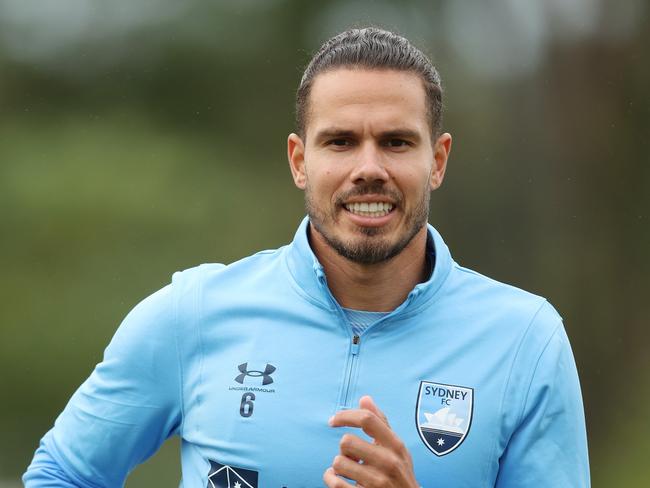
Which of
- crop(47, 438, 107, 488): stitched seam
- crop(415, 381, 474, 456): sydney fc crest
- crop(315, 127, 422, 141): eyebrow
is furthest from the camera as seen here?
crop(47, 438, 107, 488): stitched seam

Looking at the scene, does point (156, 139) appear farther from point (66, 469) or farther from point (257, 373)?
point (257, 373)

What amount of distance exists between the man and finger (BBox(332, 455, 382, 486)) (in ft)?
0.59

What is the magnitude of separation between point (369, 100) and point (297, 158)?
0.92ft

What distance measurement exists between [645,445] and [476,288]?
5.42 m

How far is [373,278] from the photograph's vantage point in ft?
7.30

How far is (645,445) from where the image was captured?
725 centimetres

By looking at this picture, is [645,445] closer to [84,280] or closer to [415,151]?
[84,280]

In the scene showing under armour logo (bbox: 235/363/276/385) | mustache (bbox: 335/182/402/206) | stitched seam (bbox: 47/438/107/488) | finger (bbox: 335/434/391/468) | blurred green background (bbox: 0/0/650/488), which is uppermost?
blurred green background (bbox: 0/0/650/488)

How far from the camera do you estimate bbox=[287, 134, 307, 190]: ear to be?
238 centimetres

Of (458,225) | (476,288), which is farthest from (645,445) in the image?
(476,288)

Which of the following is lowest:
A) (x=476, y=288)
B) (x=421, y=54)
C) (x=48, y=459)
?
(x=48, y=459)

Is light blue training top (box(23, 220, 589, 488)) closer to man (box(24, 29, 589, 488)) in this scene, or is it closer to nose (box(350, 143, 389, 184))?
man (box(24, 29, 589, 488))

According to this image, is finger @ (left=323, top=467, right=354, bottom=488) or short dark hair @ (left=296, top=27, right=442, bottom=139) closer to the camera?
finger @ (left=323, top=467, right=354, bottom=488)

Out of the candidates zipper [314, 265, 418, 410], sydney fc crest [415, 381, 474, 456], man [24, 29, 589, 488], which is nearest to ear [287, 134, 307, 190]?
man [24, 29, 589, 488]
